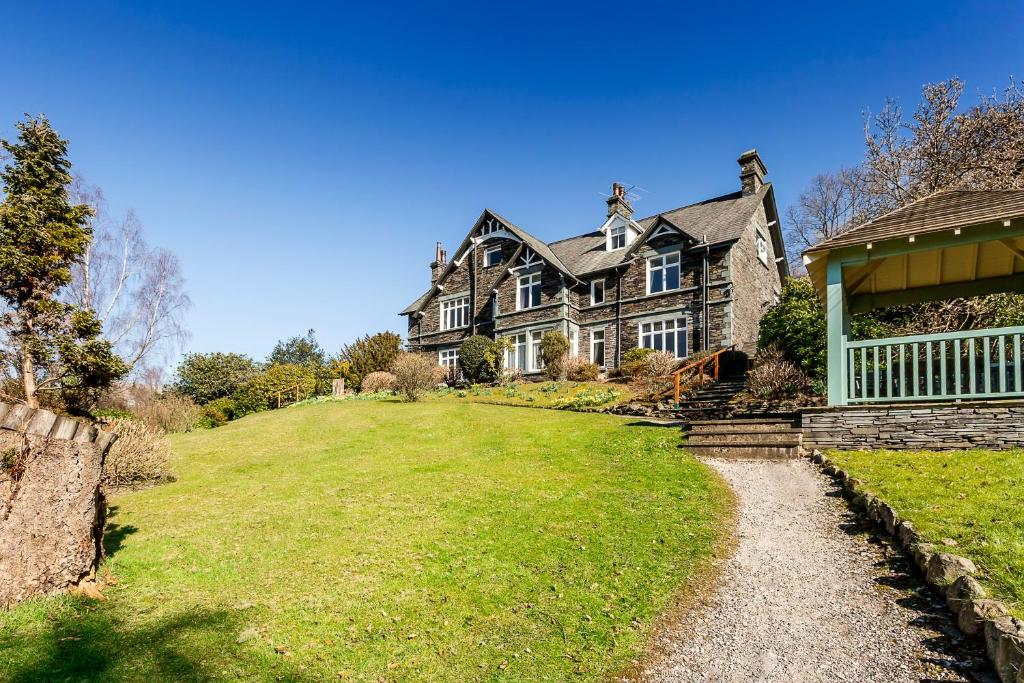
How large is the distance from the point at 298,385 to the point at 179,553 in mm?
27904

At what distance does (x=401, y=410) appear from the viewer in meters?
19.4

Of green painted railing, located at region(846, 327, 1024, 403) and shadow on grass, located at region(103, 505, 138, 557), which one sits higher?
green painted railing, located at region(846, 327, 1024, 403)

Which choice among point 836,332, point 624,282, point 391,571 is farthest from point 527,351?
point 391,571

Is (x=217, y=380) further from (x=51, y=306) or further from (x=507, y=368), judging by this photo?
(x=51, y=306)

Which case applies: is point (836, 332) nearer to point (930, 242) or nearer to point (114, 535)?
point (930, 242)

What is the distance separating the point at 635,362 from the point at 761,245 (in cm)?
996

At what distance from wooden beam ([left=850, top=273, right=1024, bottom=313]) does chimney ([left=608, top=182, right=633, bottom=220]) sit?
20307 millimetres

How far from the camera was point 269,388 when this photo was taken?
32.9m

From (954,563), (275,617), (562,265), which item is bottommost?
(275,617)

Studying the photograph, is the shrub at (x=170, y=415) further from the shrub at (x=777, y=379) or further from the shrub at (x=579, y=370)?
the shrub at (x=777, y=379)

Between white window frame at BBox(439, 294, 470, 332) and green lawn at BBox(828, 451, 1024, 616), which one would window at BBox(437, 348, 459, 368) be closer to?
white window frame at BBox(439, 294, 470, 332)

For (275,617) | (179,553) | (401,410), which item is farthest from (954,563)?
(401,410)

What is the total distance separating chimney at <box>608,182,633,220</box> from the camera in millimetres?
31750

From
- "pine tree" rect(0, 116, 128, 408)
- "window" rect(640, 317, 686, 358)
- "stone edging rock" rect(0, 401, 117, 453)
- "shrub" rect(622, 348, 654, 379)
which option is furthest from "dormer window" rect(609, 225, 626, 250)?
"stone edging rock" rect(0, 401, 117, 453)
